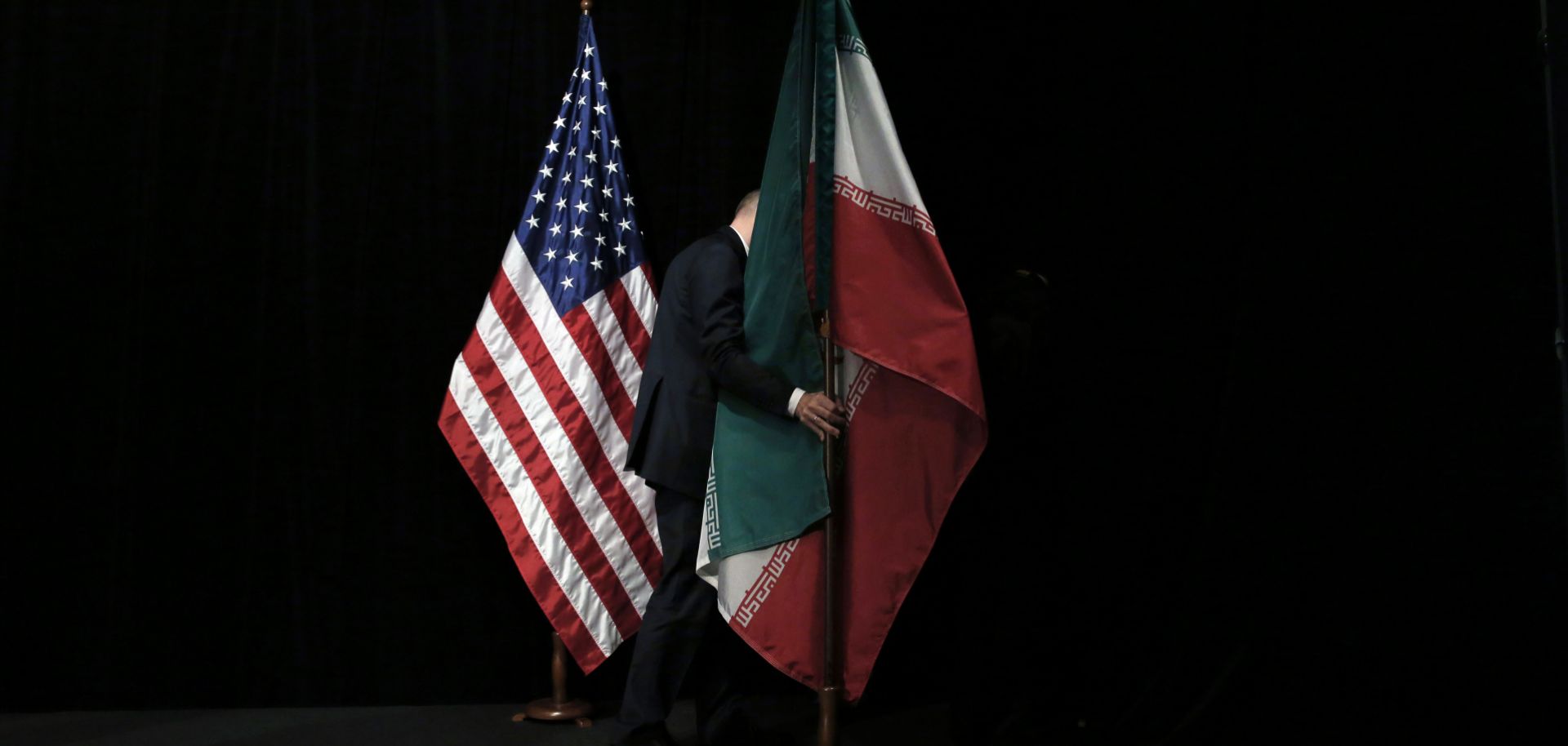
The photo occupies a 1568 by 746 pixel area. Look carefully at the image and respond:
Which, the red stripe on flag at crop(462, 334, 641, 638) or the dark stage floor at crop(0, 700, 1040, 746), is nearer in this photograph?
the dark stage floor at crop(0, 700, 1040, 746)

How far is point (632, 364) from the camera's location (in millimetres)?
3102

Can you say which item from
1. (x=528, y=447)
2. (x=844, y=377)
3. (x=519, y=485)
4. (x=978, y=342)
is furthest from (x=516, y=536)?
(x=978, y=342)

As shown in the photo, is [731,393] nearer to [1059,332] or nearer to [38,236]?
[1059,332]

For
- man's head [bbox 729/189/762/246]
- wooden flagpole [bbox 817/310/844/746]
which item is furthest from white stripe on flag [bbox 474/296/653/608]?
wooden flagpole [bbox 817/310/844/746]

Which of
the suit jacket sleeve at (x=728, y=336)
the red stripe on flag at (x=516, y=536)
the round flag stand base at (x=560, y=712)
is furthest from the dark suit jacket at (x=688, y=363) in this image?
the round flag stand base at (x=560, y=712)

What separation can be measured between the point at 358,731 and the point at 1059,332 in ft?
7.09

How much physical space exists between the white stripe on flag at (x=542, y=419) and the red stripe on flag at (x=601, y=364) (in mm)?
151

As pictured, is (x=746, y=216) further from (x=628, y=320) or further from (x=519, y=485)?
(x=519, y=485)

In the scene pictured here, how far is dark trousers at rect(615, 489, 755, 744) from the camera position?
8.71 ft

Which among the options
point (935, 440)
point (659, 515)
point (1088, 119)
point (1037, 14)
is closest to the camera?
point (935, 440)

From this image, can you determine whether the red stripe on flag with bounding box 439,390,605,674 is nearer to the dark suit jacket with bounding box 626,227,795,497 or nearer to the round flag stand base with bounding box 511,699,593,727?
the round flag stand base with bounding box 511,699,593,727

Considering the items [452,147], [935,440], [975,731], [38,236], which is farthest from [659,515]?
[38,236]

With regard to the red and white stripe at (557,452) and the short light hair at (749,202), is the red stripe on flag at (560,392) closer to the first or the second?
the red and white stripe at (557,452)

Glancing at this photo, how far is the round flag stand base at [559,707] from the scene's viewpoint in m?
3.01
